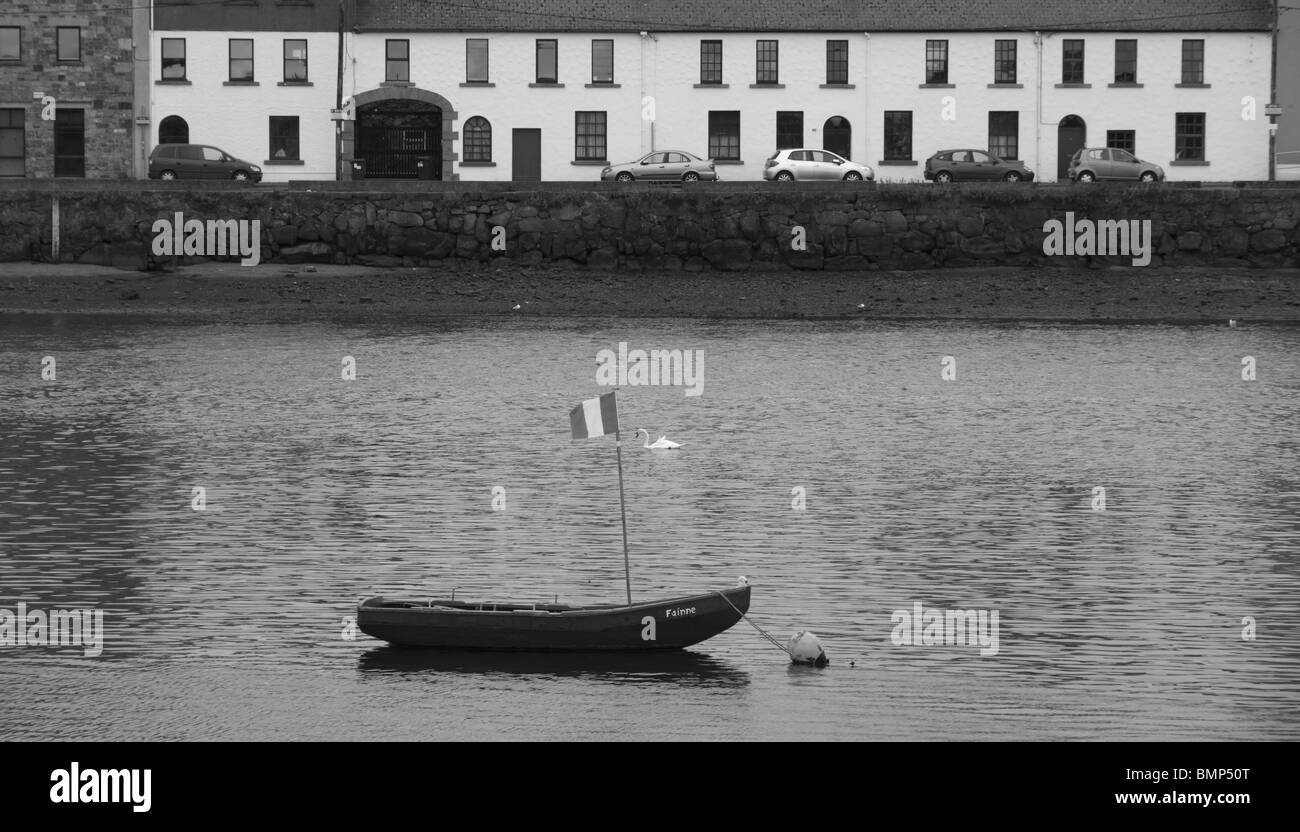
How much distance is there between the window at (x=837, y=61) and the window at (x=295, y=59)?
2325cm

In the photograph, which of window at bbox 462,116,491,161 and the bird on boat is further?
window at bbox 462,116,491,161

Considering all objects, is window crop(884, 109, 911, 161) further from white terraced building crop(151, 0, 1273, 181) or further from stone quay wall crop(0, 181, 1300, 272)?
stone quay wall crop(0, 181, 1300, 272)

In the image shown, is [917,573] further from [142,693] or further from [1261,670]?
[142,693]

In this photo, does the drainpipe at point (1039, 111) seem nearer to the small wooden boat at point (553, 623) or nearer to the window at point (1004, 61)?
the window at point (1004, 61)

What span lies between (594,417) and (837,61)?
2506 inches

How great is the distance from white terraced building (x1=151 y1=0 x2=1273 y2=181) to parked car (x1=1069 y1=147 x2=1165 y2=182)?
21.9 feet

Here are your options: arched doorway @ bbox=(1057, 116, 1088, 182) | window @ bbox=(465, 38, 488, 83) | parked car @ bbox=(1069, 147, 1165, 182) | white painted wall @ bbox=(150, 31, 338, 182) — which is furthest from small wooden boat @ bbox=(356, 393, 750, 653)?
arched doorway @ bbox=(1057, 116, 1088, 182)

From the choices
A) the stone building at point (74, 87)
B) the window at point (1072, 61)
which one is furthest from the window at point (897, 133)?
the stone building at point (74, 87)

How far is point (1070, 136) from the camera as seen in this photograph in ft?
267

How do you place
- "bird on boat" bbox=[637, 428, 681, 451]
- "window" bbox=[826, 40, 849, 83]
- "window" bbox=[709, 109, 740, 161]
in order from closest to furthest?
"bird on boat" bbox=[637, 428, 681, 451]
"window" bbox=[826, 40, 849, 83]
"window" bbox=[709, 109, 740, 161]

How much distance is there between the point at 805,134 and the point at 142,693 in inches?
2607

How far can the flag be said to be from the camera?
20719mm

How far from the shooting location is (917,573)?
23.7m

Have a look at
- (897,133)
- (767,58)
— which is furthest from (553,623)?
(767,58)
